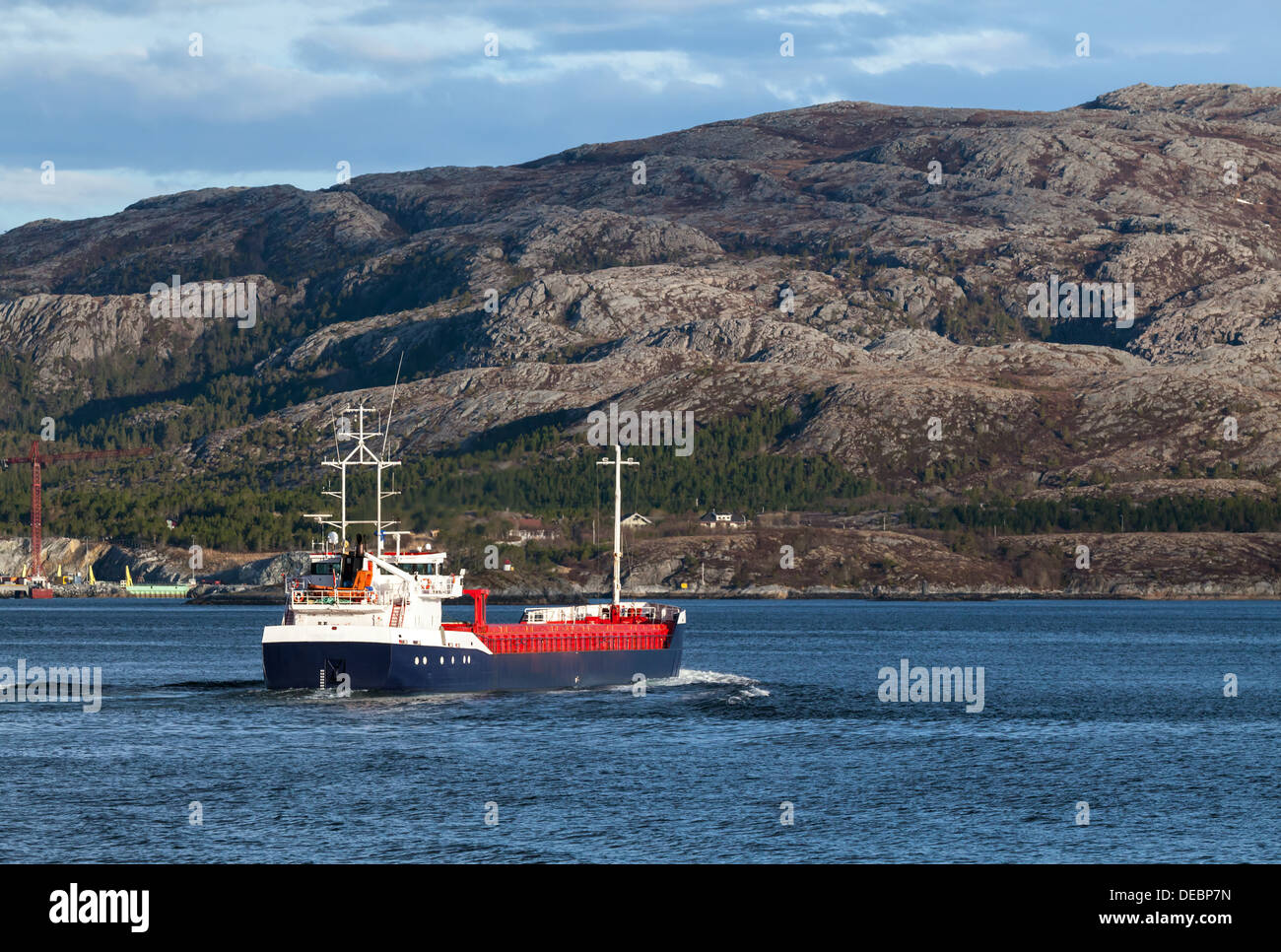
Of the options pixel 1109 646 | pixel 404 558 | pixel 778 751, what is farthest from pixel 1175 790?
pixel 1109 646

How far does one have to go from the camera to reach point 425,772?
7062 cm

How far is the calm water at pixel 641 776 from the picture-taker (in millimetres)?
56125

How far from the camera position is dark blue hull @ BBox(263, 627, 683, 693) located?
3757 inches

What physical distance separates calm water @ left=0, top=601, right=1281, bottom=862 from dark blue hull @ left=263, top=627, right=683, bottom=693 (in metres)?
1.46

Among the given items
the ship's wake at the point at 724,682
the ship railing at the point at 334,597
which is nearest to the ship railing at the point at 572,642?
the ship's wake at the point at 724,682

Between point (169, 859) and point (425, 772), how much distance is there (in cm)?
1912
